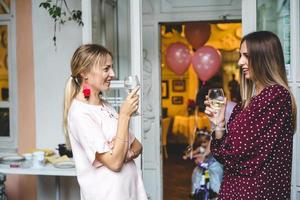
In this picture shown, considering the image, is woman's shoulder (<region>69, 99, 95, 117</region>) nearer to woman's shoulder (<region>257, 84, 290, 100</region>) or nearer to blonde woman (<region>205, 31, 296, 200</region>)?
blonde woman (<region>205, 31, 296, 200</region>)

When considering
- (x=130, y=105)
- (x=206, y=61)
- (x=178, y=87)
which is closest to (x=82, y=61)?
A: (x=130, y=105)

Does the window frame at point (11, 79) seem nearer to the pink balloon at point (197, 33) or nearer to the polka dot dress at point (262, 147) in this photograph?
the pink balloon at point (197, 33)

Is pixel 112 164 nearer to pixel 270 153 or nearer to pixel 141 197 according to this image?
pixel 141 197

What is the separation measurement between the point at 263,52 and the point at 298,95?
4.59ft

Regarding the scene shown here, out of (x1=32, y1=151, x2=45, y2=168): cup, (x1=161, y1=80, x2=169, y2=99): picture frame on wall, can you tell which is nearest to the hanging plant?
(x1=32, y1=151, x2=45, y2=168): cup

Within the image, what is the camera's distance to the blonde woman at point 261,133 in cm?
196

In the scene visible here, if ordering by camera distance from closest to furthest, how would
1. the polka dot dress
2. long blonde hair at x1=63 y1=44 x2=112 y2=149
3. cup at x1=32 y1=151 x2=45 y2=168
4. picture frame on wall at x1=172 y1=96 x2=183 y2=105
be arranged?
the polka dot dress → long blonde hair at x1=63 y1=44 x2=112 y2=149 → cup at x1=32 y1=151 x2=45 y2=168 → picture frame on wall at x1=172 y1=96 x2=183 y2=105

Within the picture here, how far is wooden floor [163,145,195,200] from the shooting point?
21.1ft

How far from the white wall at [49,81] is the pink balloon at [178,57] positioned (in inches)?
67.0

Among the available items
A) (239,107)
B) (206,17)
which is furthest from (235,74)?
(239,107)

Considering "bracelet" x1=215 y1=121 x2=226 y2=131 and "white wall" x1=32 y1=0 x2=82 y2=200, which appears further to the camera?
"white wall" x1=32 y1=0 x2=82 y2=200

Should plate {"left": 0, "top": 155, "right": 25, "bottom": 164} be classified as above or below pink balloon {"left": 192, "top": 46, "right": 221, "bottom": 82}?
below

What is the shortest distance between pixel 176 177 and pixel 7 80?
4.12 m

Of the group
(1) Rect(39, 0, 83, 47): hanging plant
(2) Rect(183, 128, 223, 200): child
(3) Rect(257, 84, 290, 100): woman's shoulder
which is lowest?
(2) Rect(183, 128, 223, 200): child
